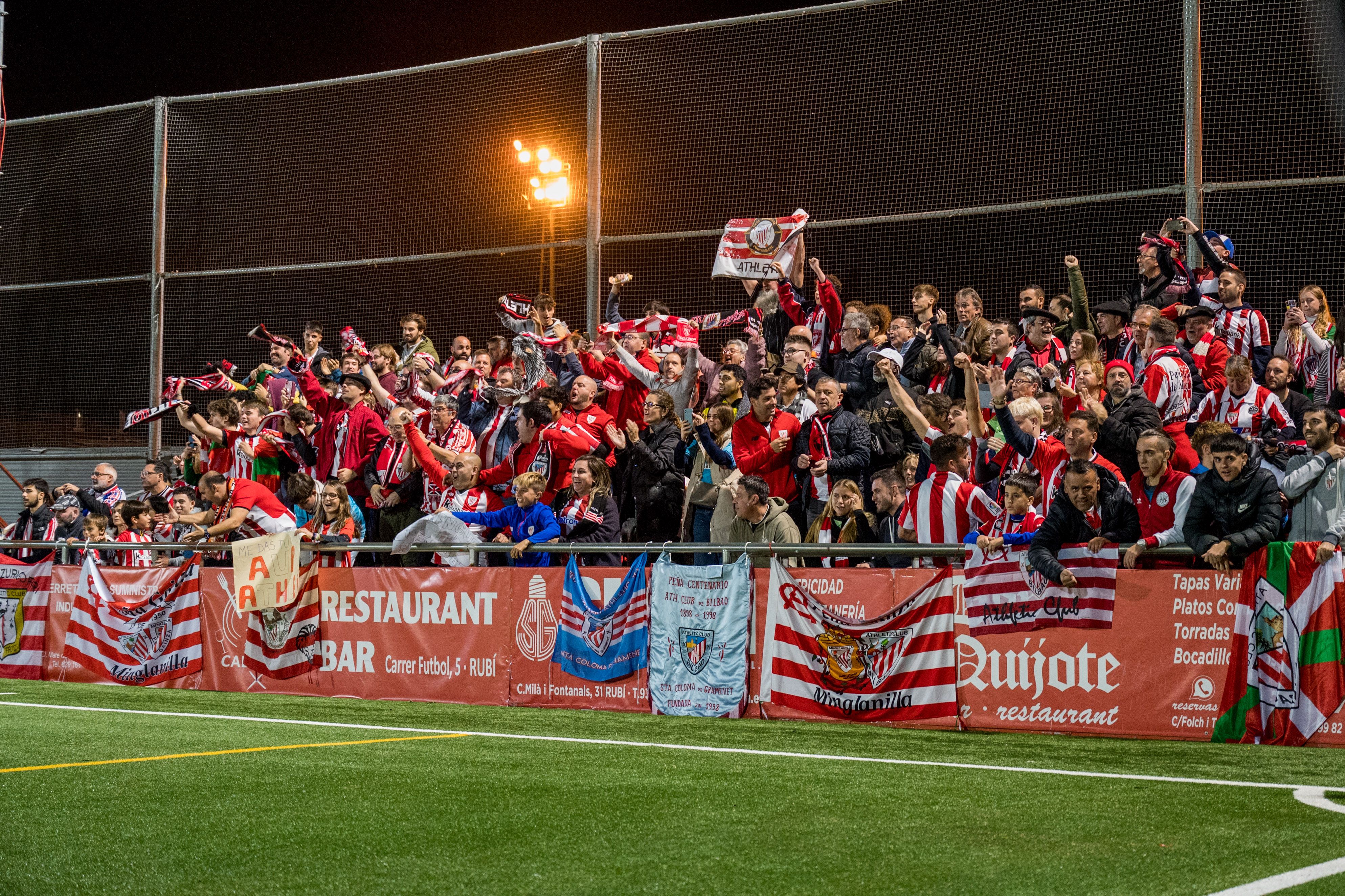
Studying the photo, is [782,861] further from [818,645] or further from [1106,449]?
[1106,449]

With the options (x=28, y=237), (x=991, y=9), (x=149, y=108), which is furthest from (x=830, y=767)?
(x=28, y=237)

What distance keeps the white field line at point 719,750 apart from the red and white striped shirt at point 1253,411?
4025 mm

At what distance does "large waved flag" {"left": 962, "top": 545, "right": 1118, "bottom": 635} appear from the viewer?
919 cm

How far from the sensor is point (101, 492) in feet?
55.5

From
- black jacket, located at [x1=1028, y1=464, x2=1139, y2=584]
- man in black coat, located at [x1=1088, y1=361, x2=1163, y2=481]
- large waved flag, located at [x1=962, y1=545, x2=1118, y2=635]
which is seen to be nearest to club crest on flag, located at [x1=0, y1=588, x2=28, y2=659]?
large waved flag, located at [x1=962, y1=545, x2=1118, y2=635]

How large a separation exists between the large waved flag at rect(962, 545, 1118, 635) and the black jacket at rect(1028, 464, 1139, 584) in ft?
0.24

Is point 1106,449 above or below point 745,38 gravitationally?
below

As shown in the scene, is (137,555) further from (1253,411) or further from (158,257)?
(1253,411)

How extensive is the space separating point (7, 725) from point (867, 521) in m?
6.38

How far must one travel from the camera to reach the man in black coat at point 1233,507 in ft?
28.8

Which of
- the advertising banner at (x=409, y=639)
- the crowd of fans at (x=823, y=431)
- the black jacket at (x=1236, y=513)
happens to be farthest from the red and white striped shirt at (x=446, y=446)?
the black jacket at (x=1236, y=513)

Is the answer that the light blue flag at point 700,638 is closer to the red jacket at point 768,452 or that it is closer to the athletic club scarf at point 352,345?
the red jacket at point 768,452

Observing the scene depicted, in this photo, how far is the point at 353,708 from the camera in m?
11.3

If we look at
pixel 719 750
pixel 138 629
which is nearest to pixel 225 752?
pixel 719 750
